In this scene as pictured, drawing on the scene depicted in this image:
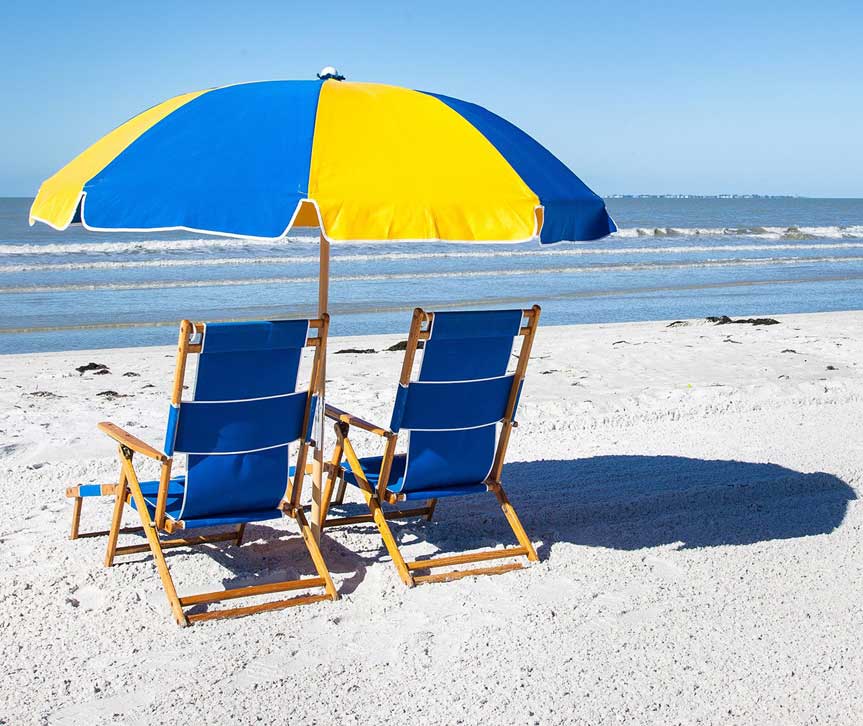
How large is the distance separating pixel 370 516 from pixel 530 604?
45.4 inches

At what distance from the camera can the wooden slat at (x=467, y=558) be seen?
4387mm

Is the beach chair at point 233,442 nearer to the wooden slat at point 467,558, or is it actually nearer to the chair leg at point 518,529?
the wooden slat at point 467,558

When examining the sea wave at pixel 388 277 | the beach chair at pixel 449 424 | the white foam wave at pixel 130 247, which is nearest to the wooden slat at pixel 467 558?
the beach chair at pixel 449 424

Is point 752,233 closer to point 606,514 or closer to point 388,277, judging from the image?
point 388,277

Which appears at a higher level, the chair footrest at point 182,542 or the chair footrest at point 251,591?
the chair footrest at point 251,591

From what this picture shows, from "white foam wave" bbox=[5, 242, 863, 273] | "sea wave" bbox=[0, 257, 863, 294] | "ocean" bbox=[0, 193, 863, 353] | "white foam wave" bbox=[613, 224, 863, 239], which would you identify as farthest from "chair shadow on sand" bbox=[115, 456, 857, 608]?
"white foam wave" bbox=[613, 224, 863, 239]

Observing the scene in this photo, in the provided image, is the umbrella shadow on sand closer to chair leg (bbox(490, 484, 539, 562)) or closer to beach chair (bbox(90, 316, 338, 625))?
chair leg (bbox(490, 484, 539, 562))

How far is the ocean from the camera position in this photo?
48.8 ft

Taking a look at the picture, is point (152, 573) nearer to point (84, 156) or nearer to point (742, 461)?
point (84, 156)

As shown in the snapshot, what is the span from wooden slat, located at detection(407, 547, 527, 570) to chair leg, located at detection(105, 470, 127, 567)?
3.94 feet

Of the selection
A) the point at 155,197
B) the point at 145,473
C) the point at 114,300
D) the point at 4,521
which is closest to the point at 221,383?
the point at 155,197

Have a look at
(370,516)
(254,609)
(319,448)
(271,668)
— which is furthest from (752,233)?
(271,668)

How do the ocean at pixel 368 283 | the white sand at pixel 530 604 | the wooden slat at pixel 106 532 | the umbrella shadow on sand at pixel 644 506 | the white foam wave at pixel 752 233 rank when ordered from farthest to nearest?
1. the white foam wave at pixel 752 233
2. the ocean at pixel 368 283
3. the umbrella shadow on sand at pixel 644 506
4. the wooden slat at pixel 106 532
5. the white sand at pixel 530 604

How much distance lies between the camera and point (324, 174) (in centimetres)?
356
